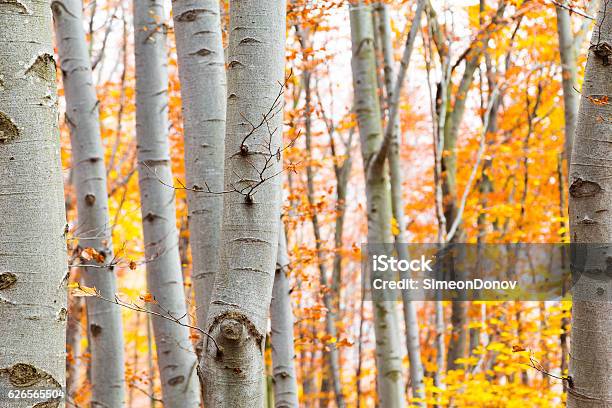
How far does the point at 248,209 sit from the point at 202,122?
805 millimetres

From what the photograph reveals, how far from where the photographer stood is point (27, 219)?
127cm

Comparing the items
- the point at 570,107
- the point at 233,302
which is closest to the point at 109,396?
the point at 233,302

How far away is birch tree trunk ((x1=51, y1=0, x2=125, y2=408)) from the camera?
11.0 ft

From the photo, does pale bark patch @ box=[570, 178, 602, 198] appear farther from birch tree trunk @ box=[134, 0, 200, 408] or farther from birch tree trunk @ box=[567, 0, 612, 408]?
birch tree trunk @ box=[134, 0, 200, 408]

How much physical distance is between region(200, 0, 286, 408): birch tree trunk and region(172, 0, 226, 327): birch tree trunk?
0.64 meters

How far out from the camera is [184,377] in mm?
3334

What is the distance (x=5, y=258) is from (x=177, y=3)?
1.50 meters

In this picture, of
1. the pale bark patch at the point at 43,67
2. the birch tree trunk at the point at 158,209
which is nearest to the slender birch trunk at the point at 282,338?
the birch tree trunk at the point at 158,209

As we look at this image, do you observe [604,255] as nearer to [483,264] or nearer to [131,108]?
[483,264]

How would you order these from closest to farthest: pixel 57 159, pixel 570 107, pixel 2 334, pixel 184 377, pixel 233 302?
pixel 2 334
pixel 57 159
pixel 233 302
pixel 184 377
pixel 570 107

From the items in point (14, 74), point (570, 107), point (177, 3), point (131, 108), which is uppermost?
point (131, 108)

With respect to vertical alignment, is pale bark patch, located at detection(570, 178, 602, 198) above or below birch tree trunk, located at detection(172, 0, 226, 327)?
below

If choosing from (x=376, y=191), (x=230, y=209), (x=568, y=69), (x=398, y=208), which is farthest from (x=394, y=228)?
(x=230, y=209)

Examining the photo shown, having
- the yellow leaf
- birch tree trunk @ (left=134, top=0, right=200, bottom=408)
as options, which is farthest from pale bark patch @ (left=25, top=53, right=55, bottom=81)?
the yellow leaf
